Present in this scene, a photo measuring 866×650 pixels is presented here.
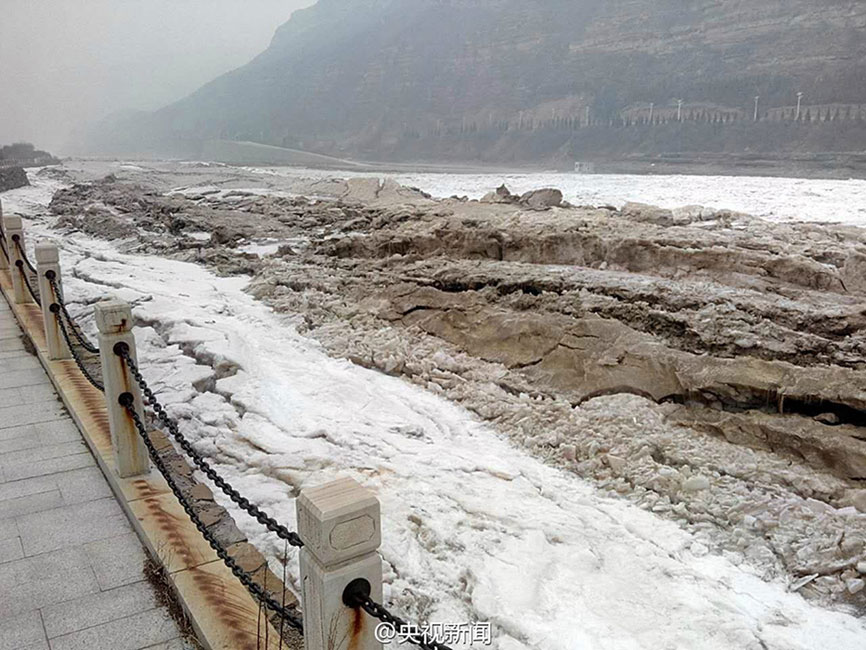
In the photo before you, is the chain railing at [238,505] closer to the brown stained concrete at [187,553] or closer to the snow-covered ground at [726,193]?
the brown stained concrete at [187,553]

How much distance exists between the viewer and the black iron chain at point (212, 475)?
8.02ft

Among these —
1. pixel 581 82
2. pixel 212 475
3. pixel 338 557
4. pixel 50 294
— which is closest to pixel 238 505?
pixel 212 475

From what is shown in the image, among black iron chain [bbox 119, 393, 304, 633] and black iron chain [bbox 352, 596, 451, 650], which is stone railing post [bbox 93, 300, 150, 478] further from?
black iron chain [bbox 352, 596, 451, 650]

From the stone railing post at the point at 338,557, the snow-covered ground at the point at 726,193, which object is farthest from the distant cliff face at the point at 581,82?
the stone railing post at the point at 338,557

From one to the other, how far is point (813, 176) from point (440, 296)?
32711 millimetres

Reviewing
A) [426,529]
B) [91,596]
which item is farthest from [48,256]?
[426,529]

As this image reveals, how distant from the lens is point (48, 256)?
235 inches

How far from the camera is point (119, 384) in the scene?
4.15m

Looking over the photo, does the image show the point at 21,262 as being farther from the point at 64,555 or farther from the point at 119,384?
the point at 64,555

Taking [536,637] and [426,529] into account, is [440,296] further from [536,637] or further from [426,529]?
[536,637]

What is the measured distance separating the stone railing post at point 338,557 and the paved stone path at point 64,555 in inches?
46.2

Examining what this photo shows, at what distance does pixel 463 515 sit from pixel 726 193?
21.7 metres

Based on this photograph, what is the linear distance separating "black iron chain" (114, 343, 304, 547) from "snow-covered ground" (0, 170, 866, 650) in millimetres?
901

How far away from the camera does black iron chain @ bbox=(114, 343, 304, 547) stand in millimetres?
2445
